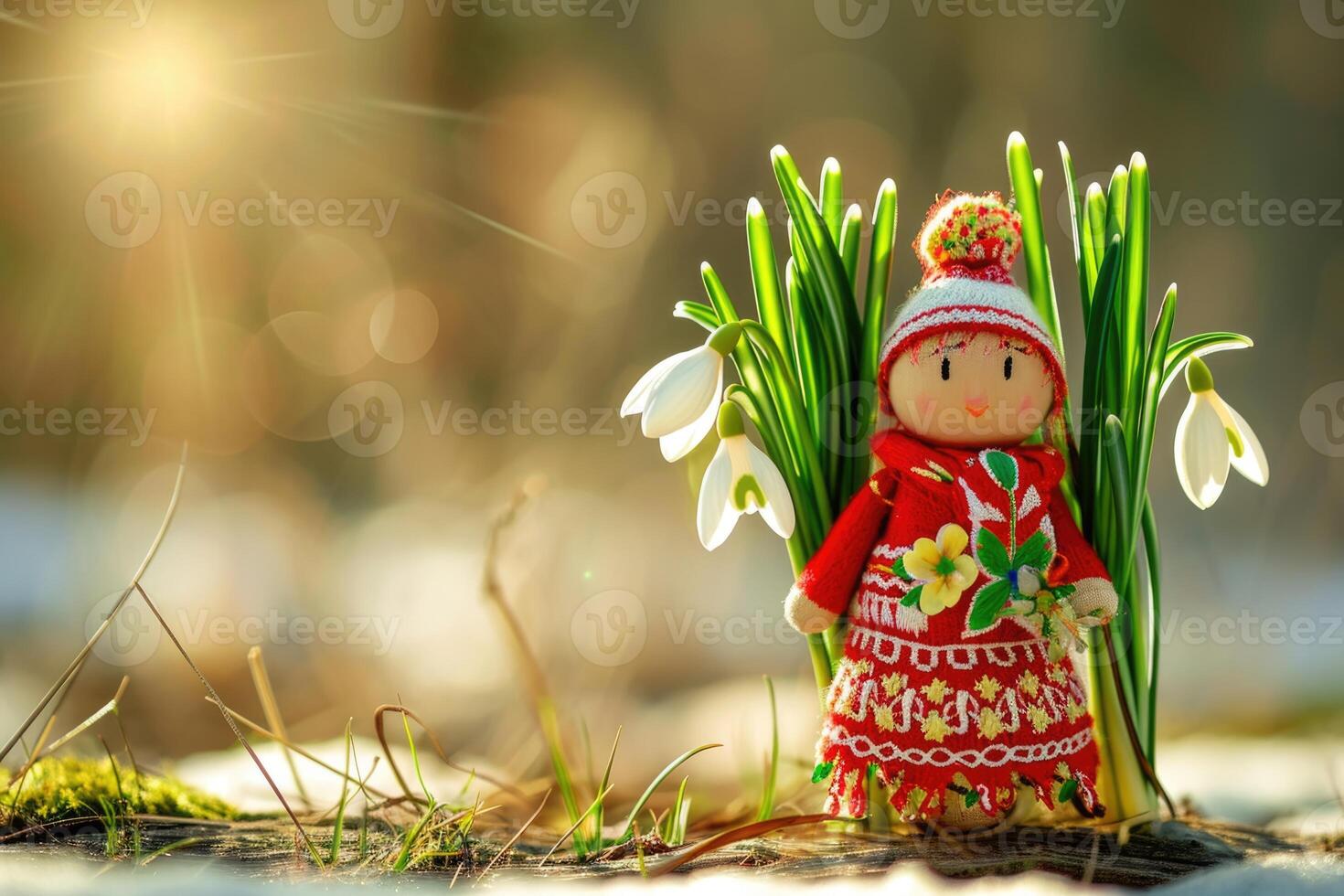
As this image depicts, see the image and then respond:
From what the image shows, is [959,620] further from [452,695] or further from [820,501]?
[452,695]

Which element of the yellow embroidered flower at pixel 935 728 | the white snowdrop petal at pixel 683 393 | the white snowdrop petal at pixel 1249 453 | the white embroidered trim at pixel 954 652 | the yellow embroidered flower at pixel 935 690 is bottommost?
the yellow embroidered flower at pixel 935 728

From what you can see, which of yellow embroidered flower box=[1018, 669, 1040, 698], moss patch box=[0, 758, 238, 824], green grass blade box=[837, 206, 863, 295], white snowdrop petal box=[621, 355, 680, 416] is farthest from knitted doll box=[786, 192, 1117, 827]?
moss patch box=[0, 758, 238, 824]

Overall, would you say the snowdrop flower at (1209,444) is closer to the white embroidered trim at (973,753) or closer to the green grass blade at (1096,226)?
the green grass blade at (1096,226)

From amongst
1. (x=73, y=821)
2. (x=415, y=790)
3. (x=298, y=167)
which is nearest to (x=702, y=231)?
(x=298, y=167)

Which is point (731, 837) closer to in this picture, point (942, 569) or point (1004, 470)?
point (942, 569)

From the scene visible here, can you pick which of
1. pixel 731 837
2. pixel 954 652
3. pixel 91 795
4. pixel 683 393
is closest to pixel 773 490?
pixel 683 393

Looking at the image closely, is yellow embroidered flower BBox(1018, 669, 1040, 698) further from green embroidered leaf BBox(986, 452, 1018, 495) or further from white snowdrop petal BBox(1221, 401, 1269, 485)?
white snowdrop petal BBox(1221, 401, 1269, 485)

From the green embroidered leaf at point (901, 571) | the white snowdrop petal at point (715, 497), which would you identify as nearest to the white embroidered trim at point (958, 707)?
the green embroidered leaf at point (901, 571)
